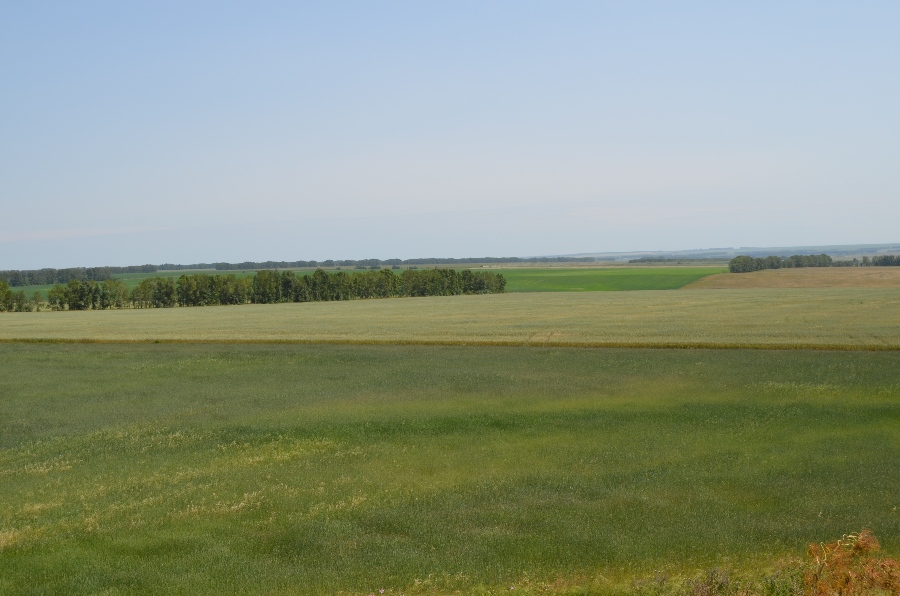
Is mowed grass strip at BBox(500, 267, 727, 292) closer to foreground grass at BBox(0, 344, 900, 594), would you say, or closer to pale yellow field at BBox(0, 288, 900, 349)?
pale yellow field at BBox(0, 288, 900, 349)

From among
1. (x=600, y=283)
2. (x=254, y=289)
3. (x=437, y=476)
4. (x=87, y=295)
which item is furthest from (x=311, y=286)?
(x=437, y=476)

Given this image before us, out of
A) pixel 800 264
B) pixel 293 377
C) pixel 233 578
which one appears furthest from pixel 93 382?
pixel 800 264

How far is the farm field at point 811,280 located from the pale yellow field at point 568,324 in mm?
12370

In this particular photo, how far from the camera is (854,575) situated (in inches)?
345

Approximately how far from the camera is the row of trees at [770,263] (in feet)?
456

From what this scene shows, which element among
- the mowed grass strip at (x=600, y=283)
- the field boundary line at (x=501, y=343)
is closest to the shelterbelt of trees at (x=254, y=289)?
the mowed grass strip at (x=600, y=283)

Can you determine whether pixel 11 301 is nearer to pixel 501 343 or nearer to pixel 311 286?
pixel 311 286

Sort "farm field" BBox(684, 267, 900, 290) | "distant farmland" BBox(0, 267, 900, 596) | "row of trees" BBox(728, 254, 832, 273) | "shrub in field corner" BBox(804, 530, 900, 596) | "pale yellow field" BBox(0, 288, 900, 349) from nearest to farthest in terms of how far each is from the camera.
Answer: "shrub in field corner" BBox(804, 530, 900, 596)
"distant farmland" BBox(0, 267, 900, 596)
"pale yellow field" BBox(0, 288, 900, 349)
"farm field" BBox(684, 267, 900, 290)
"row of trees" BBox(728, 254, 832, 273)

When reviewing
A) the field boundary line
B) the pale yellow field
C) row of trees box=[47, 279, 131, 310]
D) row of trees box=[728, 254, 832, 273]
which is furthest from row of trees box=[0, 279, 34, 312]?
row of trees box=[728, 254, 832, 273]

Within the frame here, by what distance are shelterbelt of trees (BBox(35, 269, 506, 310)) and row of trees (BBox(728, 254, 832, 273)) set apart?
52.1 m

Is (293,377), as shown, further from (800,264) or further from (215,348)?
(800,264)

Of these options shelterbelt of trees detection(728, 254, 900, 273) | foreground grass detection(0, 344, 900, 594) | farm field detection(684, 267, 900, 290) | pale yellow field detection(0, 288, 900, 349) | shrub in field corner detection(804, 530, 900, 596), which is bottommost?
foreground grass detection(0, 344, 900, 594)

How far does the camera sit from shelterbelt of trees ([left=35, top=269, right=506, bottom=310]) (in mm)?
104688

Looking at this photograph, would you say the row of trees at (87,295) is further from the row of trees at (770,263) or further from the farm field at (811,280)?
the row of trees at (770,263)
